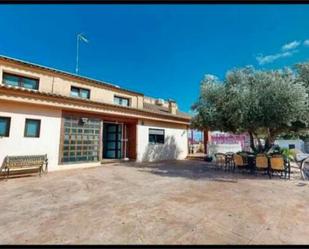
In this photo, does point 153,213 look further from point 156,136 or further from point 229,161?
point 156,136

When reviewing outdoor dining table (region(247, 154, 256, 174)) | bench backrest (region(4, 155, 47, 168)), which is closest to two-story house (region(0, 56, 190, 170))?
bench backrest (region(4, 155, 47, 168))

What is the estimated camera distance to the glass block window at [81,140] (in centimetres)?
1080

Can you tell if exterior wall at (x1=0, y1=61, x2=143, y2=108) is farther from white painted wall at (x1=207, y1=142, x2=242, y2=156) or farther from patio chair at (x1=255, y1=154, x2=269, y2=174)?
patio chair at (x1=255, y1=154, x2=269, y2=174)

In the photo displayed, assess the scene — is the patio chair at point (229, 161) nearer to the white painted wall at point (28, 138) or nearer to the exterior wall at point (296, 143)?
the white painted wall at point (28, 138)

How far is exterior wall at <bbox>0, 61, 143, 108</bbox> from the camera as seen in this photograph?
980 centimetres

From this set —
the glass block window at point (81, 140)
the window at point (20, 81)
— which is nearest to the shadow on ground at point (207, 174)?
the glass block window at point (81, 140)

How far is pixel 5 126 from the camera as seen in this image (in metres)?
8.72

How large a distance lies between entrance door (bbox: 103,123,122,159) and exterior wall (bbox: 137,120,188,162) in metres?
1.44

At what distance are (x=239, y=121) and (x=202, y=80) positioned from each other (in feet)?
13.2

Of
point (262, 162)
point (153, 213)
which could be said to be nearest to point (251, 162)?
point (262, 162)

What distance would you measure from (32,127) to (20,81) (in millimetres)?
2464

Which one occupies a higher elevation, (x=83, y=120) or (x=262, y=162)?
(x=83, y=120)

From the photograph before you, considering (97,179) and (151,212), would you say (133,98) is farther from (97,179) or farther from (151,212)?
(151,212)

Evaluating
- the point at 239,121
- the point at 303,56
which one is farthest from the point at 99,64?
the point at 303,56
